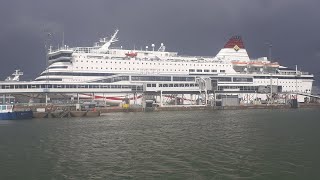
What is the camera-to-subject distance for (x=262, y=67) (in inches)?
3858

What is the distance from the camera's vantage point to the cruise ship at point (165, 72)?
7594 centimetres

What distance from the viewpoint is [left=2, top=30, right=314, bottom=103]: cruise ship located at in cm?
7594

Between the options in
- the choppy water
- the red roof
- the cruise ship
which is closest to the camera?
the choppy water

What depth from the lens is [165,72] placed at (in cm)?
8481

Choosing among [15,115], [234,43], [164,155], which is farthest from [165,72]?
[164,155]

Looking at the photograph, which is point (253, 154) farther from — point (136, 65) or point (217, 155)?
point (136, 65)

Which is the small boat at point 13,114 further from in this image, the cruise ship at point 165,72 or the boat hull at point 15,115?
the cruise ship at point 165,72

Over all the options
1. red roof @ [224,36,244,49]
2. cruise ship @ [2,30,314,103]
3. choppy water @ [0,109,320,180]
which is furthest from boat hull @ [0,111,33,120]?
red roof @ [224,36,244,49]

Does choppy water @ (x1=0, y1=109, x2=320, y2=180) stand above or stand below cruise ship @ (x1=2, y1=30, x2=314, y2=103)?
below

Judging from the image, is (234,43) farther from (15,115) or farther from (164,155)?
(164,155)

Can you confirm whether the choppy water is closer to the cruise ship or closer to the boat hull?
the boat hull

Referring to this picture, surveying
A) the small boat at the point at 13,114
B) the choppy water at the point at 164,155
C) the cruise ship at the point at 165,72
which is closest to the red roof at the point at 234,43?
the cruise ship at the point at 165,72

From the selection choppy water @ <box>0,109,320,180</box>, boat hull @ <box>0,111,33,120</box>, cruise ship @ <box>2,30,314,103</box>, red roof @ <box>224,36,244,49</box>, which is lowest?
choppy water @ <box>0,109,320,180</box>

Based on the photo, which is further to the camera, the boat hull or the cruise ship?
the cruise ship
